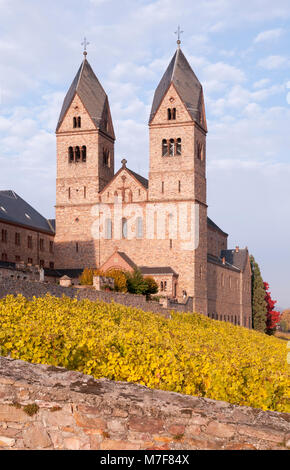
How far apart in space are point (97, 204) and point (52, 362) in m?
51.2

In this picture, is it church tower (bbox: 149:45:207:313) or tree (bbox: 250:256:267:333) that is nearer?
church tower (bbox: 149:45:207:313)

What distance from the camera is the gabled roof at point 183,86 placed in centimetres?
6088

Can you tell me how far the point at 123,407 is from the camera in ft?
24.5

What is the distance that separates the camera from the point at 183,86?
61.2m

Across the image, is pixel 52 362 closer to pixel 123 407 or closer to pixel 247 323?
pixel 123 407

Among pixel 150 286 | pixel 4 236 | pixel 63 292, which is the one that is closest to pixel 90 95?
pixel 4 236

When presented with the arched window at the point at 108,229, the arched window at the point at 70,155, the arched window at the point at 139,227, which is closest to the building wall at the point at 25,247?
the arched window at the point at 108,229

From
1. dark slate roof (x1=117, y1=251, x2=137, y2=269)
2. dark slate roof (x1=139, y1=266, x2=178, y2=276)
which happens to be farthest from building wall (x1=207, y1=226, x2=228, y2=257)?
dark slate roof (x1=117, y1=251, x2=137, y2=269)

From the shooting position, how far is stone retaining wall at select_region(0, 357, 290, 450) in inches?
280

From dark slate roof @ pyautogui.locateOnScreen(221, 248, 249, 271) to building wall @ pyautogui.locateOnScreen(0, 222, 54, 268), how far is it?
92.7 ft

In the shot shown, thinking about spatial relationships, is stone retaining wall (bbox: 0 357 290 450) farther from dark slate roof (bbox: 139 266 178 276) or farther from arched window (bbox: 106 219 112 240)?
arched window (bbox: 106 219 112 240)

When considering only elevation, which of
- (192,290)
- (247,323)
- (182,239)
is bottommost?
(247,323)

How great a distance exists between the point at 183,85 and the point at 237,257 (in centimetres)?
3029
